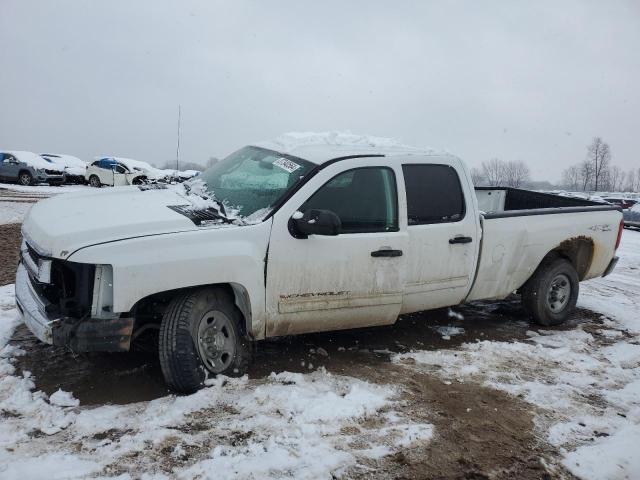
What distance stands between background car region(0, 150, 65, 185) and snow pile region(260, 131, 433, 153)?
22.1 meters

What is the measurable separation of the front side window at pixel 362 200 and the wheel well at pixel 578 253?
240 centimetres

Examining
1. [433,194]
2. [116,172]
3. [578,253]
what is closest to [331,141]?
A: [433,194]

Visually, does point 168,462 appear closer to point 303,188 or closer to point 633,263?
point 303,188

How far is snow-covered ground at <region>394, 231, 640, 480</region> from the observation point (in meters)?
3.16

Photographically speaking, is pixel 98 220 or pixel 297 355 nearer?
pixel 98 220

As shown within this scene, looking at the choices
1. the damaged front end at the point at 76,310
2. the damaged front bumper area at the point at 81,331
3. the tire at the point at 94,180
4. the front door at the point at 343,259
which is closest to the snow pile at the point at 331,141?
the front door at the point at 343,259

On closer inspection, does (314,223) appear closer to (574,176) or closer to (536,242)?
(536,242)

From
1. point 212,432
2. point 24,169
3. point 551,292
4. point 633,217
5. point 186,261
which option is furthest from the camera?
point 24,169

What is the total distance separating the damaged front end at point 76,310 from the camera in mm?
3176

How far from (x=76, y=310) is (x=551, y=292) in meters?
4.81

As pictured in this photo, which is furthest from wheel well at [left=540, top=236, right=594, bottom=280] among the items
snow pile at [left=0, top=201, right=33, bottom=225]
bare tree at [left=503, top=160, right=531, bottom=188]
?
bare tree at [left=503, top=160, right=531, bottom=188]

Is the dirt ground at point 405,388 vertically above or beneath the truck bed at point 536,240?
beneath

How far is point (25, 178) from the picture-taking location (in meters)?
23.2

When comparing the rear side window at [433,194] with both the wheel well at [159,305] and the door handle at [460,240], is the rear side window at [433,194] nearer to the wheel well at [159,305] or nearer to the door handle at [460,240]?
the door handle at [460,240]
